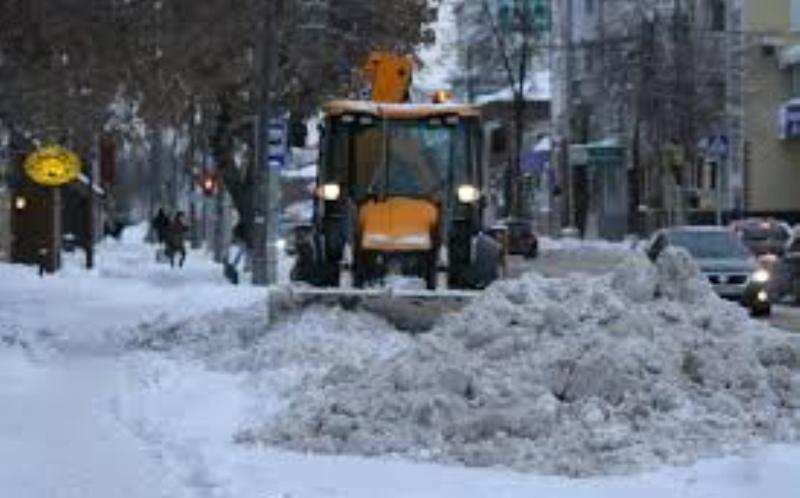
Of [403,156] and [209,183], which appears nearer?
[403,156]

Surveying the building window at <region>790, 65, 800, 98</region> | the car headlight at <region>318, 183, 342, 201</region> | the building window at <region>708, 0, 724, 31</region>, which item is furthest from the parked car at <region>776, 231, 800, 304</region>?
the building window at <region>708, 0, 724, 31</region>

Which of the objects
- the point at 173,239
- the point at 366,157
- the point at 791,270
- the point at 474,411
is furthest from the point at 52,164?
the point at 474,411

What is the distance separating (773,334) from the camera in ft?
53.7

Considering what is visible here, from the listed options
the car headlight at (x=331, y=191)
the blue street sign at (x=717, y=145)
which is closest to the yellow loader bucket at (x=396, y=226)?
the car headlight at (x=331, y=191)

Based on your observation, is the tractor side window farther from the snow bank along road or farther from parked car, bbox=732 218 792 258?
parked car, bbox=732 218 792 258

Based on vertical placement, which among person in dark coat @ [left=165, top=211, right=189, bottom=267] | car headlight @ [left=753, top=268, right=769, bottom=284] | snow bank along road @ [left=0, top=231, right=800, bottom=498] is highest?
snow bank along road @ [left=0, top=231, right=800, bottom=498]

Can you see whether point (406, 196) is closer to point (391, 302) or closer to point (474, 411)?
point (391, 302)

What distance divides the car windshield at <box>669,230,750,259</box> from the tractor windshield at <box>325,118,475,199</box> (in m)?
8.46

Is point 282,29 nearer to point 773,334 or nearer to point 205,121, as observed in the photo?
point 205,121

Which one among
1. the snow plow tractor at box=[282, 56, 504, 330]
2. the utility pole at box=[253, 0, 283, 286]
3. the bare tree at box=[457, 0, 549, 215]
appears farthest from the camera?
the bare tree at box=[457, 0, 549, 215]

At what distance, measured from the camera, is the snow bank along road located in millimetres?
Result: 12180

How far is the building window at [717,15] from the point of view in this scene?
79.5 meters

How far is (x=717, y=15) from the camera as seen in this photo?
80.2m

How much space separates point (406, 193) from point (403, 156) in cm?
49
